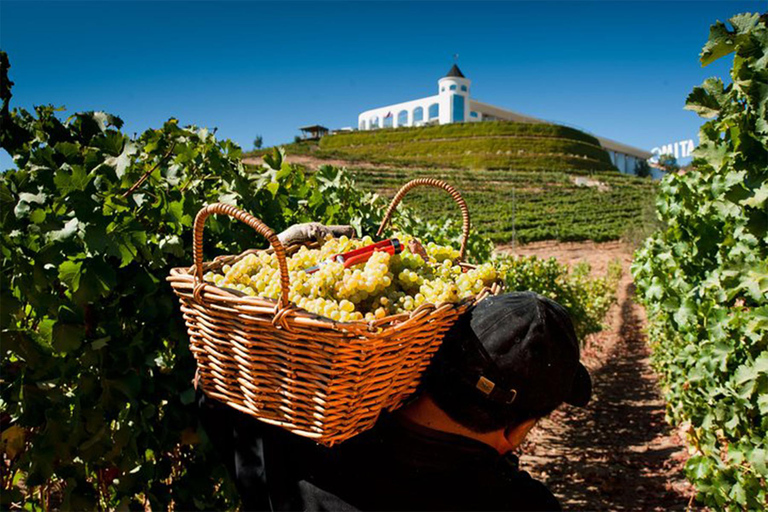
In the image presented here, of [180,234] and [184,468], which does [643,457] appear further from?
→ [180,234]

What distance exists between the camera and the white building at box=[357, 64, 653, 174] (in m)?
90.9

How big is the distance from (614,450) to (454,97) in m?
88.2

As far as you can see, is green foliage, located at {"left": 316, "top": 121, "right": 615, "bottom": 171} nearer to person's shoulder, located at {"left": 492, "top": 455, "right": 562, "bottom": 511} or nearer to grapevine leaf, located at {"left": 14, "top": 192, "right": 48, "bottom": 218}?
grapevine leaf, located at {"left": 14, "top": 192, "right": 48, "bottom": 218}

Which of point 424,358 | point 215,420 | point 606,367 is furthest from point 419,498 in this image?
point 606,367

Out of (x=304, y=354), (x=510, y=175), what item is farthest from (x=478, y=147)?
(x=304, y=354)

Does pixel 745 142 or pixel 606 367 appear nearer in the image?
pixel 745 142

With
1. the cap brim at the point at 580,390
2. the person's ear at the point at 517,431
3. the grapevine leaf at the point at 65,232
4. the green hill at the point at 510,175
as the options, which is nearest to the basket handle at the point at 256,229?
the grapevine leaf at the point at 65,232

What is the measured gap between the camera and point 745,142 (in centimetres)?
222

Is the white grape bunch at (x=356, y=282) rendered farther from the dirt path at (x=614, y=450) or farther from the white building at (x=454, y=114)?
the white building at (x=454, y=114)

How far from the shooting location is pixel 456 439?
5.41 ft

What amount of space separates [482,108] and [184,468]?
98120 mm

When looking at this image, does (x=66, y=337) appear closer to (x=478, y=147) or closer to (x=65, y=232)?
(x=65, y=232)

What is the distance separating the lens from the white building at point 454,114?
298ft

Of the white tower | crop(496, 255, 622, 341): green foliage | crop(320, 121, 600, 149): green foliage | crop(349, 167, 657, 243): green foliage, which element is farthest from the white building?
crop(496, 255, 622, 341): green foliage
